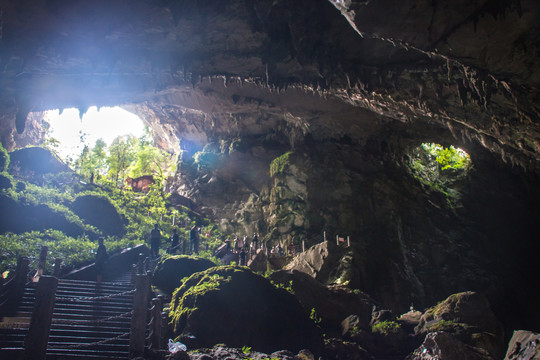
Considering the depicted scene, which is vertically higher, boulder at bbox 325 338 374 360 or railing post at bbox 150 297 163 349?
railing post at bbox 150 297 163 349

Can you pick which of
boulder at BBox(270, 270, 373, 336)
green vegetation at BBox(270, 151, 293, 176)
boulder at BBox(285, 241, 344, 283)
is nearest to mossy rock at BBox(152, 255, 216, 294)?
boulder at BBox(270, 270, 373, 336)

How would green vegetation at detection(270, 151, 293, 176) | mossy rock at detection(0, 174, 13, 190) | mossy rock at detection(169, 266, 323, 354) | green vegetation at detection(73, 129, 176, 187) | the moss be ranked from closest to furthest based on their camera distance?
mossy rock at detection(169, 266, 323, 354) < the moss < mossy rock at detection(0, 174, 13, 190) < green vegetation at detection(270, 151, 293, 176) < green vegetation at detection(73, 129, 176, 187)

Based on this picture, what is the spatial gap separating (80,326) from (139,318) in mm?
2221

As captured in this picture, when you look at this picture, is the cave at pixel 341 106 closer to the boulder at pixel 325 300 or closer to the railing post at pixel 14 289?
the boulder at pixel 325 300

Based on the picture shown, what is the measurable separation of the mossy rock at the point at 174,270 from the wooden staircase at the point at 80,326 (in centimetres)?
171

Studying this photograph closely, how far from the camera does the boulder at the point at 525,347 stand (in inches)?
222

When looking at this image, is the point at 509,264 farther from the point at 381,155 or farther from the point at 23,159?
the point at 23,159

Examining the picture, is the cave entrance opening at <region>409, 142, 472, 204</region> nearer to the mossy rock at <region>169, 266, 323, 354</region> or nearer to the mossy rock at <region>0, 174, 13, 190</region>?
the mossy rock at <region>169, 266, 323, 354</region>

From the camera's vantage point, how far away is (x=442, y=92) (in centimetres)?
1368

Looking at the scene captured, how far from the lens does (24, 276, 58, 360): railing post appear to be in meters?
6.57

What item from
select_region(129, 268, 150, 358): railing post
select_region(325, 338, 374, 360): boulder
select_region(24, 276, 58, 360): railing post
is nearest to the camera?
select_region(24, 276, 58, 360): railing post

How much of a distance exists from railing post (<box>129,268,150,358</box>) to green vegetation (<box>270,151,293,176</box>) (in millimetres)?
17357

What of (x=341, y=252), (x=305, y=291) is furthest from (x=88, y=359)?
(x=341, y=252)

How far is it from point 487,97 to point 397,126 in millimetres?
11615
